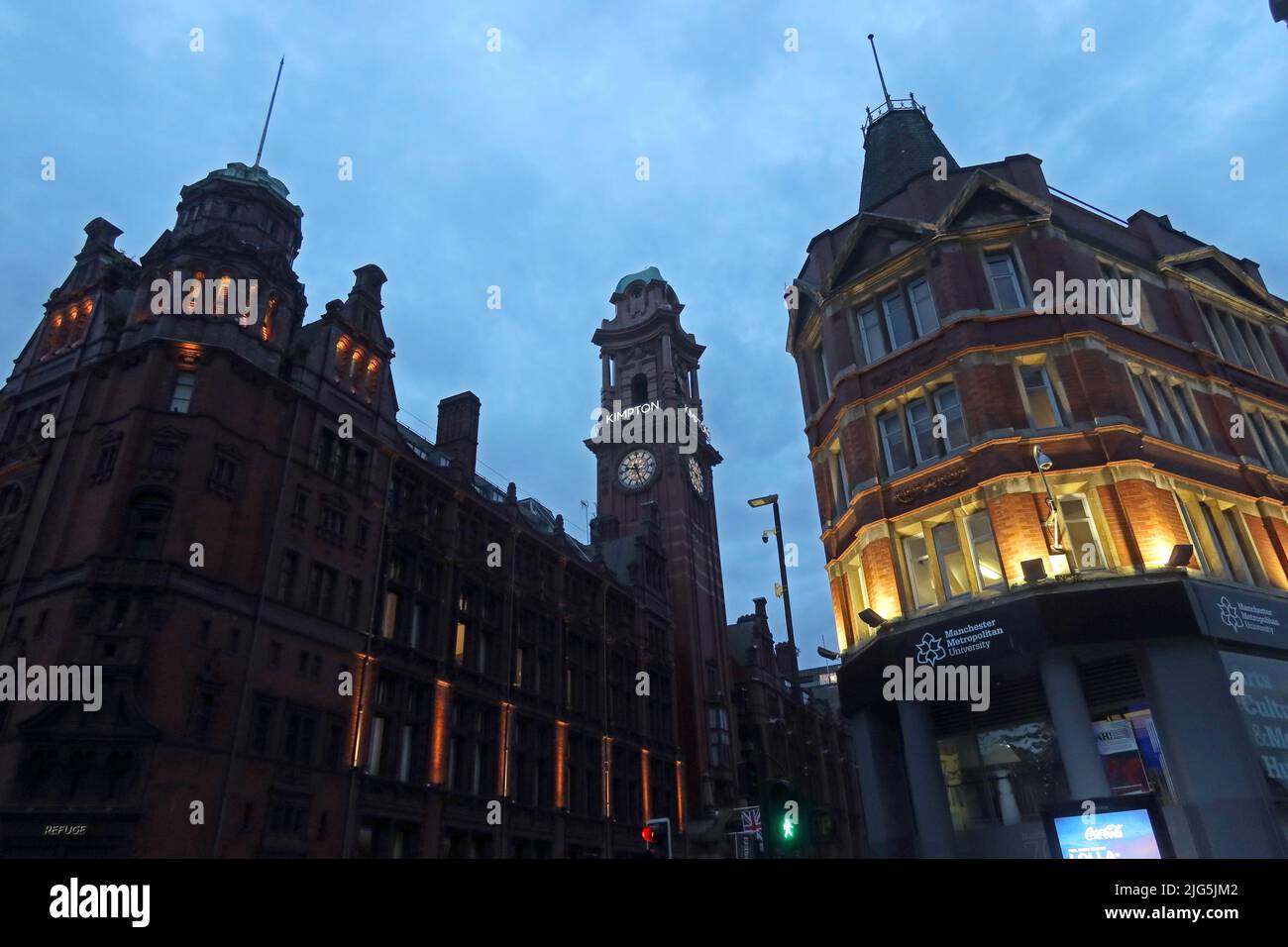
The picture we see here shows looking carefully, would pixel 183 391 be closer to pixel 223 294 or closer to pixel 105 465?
pixel 105 465

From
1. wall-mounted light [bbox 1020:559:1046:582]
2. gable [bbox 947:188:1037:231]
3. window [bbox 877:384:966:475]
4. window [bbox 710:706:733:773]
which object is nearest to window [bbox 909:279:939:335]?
gable [bbox 947:188:1037:231]

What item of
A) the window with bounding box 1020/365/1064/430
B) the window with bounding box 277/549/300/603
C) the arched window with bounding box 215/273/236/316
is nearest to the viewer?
the window with bounding box 1020/365/1064/430

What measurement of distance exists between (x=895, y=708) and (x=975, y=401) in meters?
9.52

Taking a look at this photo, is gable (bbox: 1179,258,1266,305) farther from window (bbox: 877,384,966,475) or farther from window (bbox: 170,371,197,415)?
window (bbox: 170,371,197,415)

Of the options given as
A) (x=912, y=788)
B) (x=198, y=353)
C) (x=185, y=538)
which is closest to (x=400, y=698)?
(x=185, y=538)

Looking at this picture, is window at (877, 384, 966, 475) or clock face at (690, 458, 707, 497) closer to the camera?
window at (877, 384, 966, 475)

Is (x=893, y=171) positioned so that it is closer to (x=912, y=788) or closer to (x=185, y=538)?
(x=912, y=788)

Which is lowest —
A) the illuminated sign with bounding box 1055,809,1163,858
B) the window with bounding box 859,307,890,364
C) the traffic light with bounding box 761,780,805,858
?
the illuminated sign with bounding box 1055,809,1163,858

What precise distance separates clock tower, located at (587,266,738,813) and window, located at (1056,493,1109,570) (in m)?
50.9

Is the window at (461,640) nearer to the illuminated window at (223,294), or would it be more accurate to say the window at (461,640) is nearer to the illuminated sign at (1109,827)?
the illuminated window at (223,294)

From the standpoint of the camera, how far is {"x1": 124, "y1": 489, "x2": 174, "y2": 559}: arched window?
110 ft

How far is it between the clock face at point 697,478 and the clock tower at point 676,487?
16 centimetres

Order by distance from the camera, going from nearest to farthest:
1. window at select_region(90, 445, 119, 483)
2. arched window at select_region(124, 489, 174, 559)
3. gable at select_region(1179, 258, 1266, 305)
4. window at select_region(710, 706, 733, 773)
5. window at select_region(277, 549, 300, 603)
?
gable at select_region(1179, 258, 1266, 305) → arched window at select_region(124, 489, 174, 559) → window at select_region(90, 445, 119, 483) → window at select_region(277, 549, 300, 603) → window at select_region(710, 706, 733, 773)

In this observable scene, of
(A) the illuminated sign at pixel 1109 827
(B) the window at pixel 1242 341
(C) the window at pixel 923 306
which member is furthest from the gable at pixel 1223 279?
(A) the illuminated sign at pixel 1109 827
